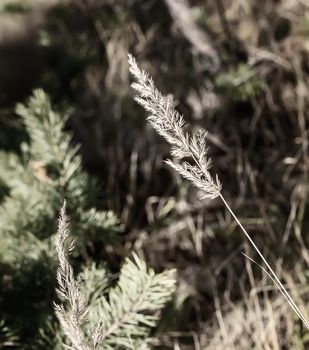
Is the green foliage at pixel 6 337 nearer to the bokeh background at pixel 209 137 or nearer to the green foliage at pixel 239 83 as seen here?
the bokeh background at pixel 209 137

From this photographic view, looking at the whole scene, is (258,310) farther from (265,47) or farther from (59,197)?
(265,47)

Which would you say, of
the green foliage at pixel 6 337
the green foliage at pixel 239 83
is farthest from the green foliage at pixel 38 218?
the green foliage at pixel 239 83

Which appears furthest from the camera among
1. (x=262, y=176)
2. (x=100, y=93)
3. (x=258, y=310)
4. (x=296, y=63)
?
(x=100, y=93)

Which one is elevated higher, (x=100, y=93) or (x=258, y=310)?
(x=100, y=93)

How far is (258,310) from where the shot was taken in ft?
4.38

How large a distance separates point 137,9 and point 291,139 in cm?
75

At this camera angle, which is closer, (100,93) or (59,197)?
(59,197)

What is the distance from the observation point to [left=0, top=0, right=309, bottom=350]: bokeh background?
4.74 feet

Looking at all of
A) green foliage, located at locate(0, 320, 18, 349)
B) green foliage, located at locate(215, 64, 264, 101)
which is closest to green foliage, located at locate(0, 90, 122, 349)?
green foliage, located at locate(0, 320, 18, 349)

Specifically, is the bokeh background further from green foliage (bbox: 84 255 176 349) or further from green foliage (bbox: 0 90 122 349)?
green foliage (bbox: 84 255 176 349)

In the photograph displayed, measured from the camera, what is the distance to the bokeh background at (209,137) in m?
1.44

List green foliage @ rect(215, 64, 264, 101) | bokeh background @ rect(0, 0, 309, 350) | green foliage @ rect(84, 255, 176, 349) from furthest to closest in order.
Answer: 1. green foliage @ rect(215, 64, 264, 101)
2. bokeh background @ rect(0, 0, 309, 350)
3. green foliage @ rect(84, 255, 176, 349)

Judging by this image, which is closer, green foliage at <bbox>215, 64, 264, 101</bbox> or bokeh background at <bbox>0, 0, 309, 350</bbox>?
bokeh background at <bbox>0, 0, 309, 350</bbox>

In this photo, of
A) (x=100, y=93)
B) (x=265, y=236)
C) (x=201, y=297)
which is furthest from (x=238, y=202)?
(x=100, y=93)
